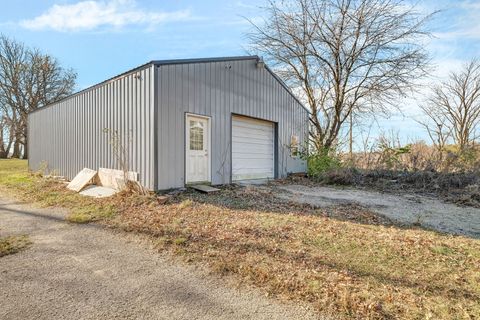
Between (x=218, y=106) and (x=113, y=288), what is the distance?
6.14 m

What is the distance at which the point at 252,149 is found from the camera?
31.1ft

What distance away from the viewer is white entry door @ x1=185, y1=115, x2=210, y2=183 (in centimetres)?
705

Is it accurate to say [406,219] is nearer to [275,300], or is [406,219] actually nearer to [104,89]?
[275,300]

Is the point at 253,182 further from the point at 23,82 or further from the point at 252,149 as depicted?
the point at 23,82

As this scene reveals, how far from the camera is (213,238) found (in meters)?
3.66

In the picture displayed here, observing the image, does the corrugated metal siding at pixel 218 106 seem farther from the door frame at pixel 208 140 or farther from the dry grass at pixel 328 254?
the dry grass at pixel 328 254

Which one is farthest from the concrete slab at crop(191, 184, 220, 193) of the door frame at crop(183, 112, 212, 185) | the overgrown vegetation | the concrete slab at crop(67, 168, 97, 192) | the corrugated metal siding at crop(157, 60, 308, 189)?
the overgrown vegetation

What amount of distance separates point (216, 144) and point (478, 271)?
608 centimetres

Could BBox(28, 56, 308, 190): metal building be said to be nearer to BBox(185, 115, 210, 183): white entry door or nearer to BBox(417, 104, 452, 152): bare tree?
BBox(185, 115, 210, 183): white entry door

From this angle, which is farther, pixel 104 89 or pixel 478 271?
pixel 104 89

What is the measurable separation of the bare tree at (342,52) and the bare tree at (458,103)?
5.90 m

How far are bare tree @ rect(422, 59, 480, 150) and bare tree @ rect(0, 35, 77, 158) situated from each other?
26.8m

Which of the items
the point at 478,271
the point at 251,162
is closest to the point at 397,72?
the point at 251,162

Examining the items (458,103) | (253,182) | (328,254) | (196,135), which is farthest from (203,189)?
(458,103)
